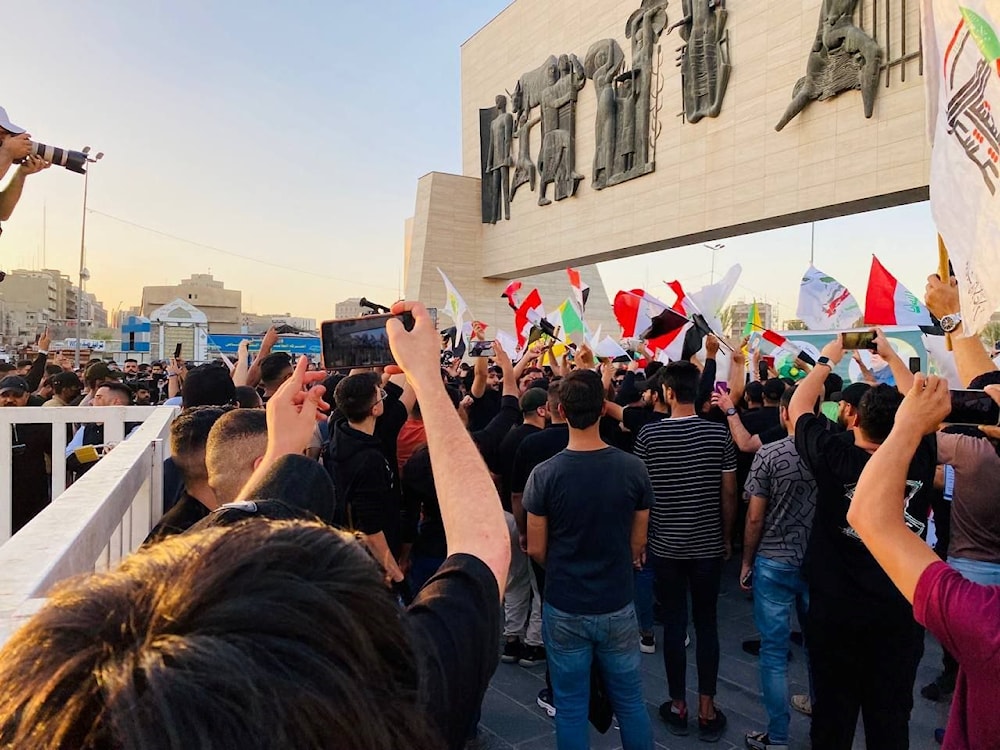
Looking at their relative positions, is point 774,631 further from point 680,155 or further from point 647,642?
point 680,155

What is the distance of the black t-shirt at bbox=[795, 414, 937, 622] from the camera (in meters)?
2.80

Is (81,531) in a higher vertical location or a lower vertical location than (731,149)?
lower

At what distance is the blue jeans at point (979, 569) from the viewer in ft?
11.9

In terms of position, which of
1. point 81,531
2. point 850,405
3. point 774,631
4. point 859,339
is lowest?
point 774,631

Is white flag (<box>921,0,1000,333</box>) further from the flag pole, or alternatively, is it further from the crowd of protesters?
→ the flag pole

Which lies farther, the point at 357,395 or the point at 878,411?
the point at 357,395

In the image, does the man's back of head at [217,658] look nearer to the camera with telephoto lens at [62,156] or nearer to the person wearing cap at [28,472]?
the camera with telephoto lens at [62,156]

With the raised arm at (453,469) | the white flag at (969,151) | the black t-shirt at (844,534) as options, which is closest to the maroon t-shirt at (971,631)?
the white flag at (969,151)

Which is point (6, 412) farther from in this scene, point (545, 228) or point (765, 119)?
point (545, 228)

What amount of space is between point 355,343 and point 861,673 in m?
2.47

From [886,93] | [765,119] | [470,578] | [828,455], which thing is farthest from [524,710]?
[765,119]

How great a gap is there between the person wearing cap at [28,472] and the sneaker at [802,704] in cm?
464

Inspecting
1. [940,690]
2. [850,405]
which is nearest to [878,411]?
[850,405]

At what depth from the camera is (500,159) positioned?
27062 millimetres
